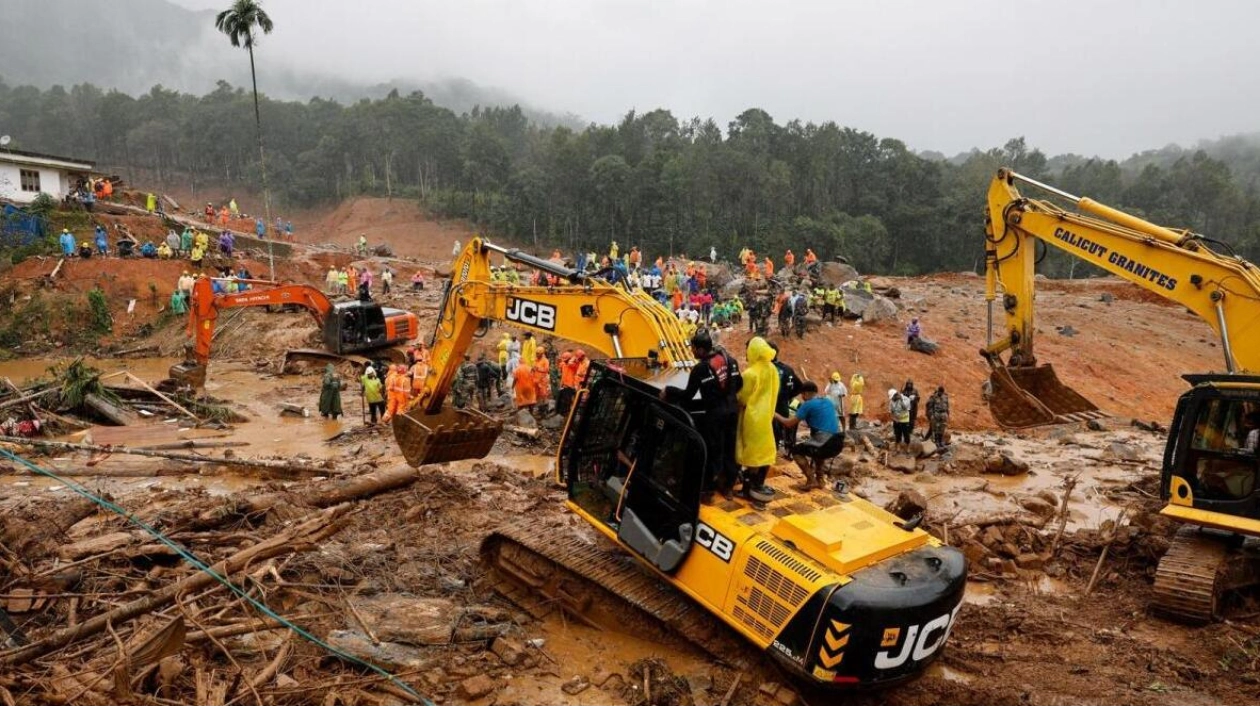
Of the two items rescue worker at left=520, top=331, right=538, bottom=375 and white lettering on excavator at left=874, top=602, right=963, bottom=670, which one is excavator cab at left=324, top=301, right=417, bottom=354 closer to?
rescue worker at left=520, top=331, right=538, bottom=375

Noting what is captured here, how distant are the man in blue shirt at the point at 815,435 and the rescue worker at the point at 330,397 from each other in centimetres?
1201

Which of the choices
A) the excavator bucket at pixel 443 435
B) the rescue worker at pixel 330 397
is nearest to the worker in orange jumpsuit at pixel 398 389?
the rescue worker at pixel 330 397

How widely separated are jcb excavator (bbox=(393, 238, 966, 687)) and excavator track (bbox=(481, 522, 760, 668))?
15mm

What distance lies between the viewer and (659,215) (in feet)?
182

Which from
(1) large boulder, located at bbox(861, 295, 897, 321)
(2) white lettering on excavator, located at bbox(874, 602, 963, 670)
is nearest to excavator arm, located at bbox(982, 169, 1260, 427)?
(2) white lettering on excavator, located at bbox(874, 602, 963, 670)

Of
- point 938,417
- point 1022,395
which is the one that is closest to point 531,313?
point 1022,395

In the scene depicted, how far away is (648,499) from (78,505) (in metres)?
6.70

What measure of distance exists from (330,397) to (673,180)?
3995 centimetres

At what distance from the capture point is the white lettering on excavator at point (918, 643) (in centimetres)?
525

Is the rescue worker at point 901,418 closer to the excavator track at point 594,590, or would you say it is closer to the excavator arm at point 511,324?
the excavator arm at point 511,324

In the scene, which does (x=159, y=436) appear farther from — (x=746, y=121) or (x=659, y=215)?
(x=746, y=121)

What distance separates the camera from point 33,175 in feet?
118

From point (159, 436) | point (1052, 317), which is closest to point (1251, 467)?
point (159, 436)

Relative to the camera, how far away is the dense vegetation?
53281 millimetres
